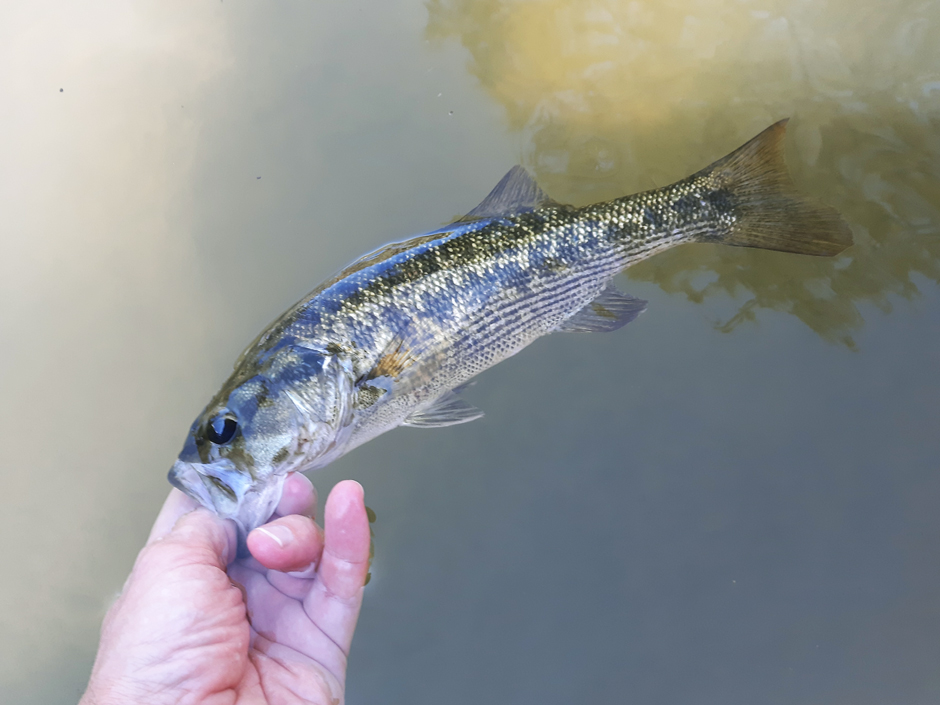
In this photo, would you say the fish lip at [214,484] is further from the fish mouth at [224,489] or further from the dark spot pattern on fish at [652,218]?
the dark spot pattern on fish at [652,218]

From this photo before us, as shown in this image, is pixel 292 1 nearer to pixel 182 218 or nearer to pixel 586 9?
pixel 182 218

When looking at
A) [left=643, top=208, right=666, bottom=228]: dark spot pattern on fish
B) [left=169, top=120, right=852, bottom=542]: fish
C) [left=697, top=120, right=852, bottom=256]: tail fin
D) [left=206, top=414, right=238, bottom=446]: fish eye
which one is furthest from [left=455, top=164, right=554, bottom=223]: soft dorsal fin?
[left=206, top=414, right=238, bottom=446]: fish eye

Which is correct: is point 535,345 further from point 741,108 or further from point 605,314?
point 741,108

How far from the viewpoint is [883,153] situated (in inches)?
112

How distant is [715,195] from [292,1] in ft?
8.90

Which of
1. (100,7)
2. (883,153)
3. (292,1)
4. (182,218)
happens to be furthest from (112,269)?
(883,153)

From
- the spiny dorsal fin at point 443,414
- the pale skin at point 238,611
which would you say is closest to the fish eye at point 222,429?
the pale skin at point 238,611

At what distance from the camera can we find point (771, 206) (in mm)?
2316

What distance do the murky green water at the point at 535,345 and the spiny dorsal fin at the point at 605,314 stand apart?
52 cm

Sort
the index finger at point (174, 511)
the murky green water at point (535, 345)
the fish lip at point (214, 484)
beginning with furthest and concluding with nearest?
1. the murky green water at point (535, 345)
2. the index finger at point (174, 511)
3. the fish lip at point (214, 484)

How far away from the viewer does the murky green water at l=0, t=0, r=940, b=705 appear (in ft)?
8.78

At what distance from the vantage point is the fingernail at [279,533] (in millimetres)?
1635

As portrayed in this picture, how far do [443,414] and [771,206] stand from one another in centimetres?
161

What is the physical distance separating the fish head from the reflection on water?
1.85 m
